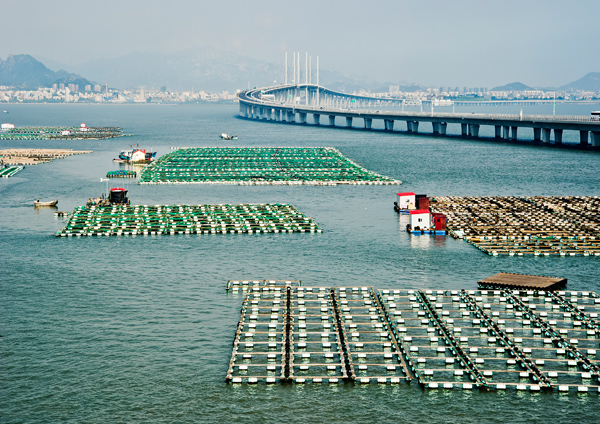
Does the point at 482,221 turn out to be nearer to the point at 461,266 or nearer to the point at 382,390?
the point at 461,266

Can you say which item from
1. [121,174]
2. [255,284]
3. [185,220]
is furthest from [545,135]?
[255,284]

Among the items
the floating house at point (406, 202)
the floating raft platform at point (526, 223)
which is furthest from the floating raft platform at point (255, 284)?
the floating house at point (406, 202)

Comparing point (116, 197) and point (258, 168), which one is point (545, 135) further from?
point (116, 197)

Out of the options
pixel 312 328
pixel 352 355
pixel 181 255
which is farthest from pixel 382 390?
pixel 181 255

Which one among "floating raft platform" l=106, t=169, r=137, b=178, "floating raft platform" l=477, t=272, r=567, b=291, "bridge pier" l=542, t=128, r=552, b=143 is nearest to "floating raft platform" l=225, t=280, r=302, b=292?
"floating raft platform" l=477, t=272, r=567, b=291

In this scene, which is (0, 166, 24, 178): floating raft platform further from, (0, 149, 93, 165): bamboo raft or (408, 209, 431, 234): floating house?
(408, 209, 431, 234): floating house

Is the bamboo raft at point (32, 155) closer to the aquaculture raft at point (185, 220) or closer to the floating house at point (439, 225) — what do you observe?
the aquaculture raft at point (185, 220)

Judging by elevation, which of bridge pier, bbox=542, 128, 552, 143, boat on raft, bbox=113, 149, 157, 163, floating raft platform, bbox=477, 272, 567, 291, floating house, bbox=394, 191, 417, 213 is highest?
bridge pier, bbox=542, 128, 552, 143
